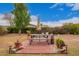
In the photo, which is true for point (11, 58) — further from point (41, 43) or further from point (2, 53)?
point (41, 43)

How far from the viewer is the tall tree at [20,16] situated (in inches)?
78.8

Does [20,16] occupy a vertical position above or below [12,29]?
above

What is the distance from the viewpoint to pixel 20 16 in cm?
201

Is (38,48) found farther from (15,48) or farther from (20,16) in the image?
(20,16)

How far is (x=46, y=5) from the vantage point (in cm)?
201

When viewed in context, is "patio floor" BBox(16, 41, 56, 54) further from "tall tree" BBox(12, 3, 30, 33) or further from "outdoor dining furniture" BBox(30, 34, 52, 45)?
"tall tree" BBox(12, 3, 30, 33)

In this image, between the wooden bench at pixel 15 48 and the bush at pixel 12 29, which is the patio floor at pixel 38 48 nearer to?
the wooden bench at pixel 15 48

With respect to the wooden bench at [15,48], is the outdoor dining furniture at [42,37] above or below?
above

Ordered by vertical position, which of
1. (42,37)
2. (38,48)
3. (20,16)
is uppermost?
(20,16)

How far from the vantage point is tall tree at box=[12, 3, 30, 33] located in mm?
2002

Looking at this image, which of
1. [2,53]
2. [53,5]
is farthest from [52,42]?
[2,53]

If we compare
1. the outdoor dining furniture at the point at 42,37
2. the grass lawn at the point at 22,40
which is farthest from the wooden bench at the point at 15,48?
the outdoor dining furniture at the point at 42,37

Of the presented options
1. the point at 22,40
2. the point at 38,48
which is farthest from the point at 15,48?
the point at 38,48

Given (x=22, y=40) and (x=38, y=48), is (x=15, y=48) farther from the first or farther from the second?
(x=38, y=48)
